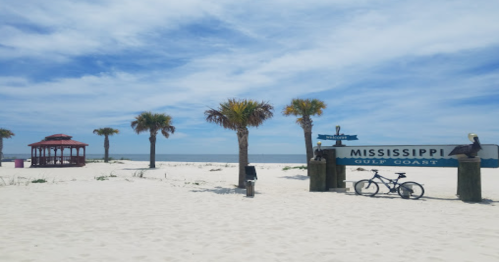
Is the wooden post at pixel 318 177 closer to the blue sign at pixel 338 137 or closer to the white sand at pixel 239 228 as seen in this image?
the blue sign at pixel 338 137

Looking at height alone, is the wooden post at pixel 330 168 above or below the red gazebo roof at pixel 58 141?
below

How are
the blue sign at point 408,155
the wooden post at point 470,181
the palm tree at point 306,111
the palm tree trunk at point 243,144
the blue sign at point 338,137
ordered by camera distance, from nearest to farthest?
the wooden post at point 470,181 → the blue sign at point 408,155 → the blue sign at point 338,137 → the palm tree trunk at point 243,144 → the palm tree at point 306,111

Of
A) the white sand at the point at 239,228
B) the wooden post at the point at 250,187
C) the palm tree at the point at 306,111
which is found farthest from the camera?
the palm tree at the point at 306,111

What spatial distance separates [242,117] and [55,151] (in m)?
27.3

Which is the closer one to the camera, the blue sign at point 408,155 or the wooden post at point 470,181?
the wooden post at point 470,181

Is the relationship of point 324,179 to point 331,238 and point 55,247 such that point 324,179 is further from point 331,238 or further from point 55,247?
point 55,247

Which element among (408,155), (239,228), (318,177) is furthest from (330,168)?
(239,228)

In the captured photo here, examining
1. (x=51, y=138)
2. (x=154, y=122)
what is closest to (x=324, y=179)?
(x=154, y=122)

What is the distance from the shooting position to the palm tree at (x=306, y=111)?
24.5 metres

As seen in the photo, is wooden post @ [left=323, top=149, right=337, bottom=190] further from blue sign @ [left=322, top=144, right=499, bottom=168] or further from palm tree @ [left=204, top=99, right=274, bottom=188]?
palm tree @ [left=204, top=99, right=274, bottom=188]

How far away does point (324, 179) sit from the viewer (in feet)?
46.8

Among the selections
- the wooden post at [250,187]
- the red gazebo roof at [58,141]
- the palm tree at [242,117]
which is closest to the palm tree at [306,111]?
the palm tree at [242,117]

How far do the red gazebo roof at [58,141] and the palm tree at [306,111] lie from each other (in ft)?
73.9

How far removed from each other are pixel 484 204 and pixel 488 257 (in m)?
6.52
